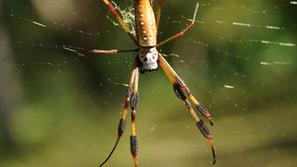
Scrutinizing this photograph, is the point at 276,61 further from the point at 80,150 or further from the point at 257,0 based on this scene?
the point at 80,150

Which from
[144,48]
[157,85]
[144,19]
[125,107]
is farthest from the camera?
[157,85]

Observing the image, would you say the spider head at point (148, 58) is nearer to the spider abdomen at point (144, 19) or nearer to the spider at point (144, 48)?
the spider at point (144, 48)

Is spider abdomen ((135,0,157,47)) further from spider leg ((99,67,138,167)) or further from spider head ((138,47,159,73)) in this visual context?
spider leg ((99,67,138,167))

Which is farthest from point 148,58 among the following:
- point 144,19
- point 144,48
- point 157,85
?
point 157,85

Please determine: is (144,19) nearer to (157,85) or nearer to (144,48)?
(144,48)

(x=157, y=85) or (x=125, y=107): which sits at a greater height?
(x=125, y=107)

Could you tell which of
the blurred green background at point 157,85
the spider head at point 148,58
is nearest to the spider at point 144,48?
the spider head at point 148,58

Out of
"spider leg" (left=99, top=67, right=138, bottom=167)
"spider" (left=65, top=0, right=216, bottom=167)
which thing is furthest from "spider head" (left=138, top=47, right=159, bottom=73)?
"spider leg" (left=99, top=67, right=138, bottom=167)
